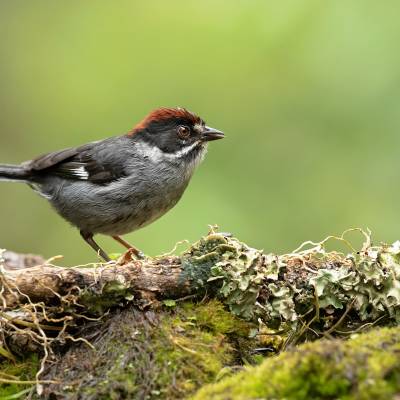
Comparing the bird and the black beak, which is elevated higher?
the black beak

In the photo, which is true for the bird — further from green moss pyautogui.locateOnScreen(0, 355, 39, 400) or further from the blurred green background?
green moss pyautogui.locateOnScreen(0, 355, 39, 400)

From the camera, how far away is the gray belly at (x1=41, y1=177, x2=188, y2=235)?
6121 millimetres

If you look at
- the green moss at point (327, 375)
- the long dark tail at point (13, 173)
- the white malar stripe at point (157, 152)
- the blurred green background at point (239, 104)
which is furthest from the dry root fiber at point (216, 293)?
the blurred green background at point (239, 104)

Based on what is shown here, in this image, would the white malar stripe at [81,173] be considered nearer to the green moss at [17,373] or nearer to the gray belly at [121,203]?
the gray belly at [121,203]

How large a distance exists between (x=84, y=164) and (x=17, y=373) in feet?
10.3

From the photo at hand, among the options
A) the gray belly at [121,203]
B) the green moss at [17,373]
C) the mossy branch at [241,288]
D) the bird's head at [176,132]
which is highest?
the bird's head at [176,132]

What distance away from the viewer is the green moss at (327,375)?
2578mm

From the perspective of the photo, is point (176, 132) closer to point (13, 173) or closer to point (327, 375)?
point (13, 173)

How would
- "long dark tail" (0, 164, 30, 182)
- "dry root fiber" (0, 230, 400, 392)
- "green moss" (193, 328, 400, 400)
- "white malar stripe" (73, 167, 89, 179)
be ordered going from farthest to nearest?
"long dark tail" (0, 164, 30, 182), "white malar stripe" (73, 167, 89, 179), "dry root fiber" (0, 230, 400, 392), "green moss" (193, 328, 400, 400)

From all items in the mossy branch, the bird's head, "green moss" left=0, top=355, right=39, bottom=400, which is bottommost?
"green moss" left=0, top=355, right=39, bottom=400

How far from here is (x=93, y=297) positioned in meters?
3.74

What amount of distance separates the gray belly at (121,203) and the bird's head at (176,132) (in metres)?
0.34

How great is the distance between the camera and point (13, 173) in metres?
7.04

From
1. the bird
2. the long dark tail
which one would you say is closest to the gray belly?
the bird
